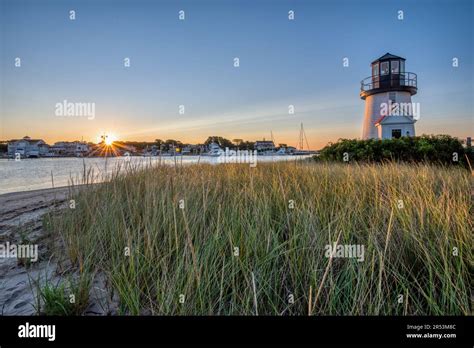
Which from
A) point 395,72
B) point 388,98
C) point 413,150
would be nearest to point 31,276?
point 413,150

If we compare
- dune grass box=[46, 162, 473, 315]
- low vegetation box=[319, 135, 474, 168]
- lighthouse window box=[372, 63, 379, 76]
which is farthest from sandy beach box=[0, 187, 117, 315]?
lighthouse window box=[372, 63, 379, 76]

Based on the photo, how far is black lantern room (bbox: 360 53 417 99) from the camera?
1636cm

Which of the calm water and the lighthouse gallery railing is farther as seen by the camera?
the lighthouse gallery railing

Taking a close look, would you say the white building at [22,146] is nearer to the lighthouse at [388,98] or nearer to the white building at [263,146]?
the white building at [263,146]

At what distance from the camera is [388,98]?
16203 millimetres

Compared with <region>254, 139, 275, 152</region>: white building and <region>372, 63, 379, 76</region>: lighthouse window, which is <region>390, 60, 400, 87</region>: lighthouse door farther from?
<region>254, 139, 275, 152</region>: white building

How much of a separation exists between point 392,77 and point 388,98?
5.86ft

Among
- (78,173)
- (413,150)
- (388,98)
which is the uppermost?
(388,98)

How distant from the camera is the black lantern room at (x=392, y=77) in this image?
644 inches

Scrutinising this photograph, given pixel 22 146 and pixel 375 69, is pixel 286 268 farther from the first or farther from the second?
pixel 375 69
